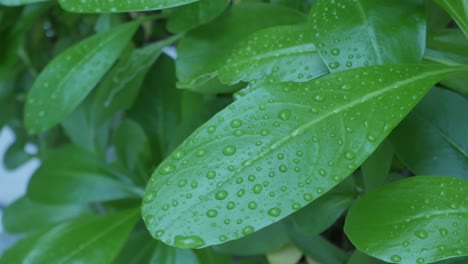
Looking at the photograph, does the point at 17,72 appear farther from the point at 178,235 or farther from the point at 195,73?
the point at 178,235

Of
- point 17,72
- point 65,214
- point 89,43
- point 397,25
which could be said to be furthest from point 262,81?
point 17,72

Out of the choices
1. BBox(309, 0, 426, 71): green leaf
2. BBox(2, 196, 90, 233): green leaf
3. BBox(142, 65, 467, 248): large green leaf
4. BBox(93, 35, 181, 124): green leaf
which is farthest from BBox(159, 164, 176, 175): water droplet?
BBox(2, 196, 90, 233): green leaf

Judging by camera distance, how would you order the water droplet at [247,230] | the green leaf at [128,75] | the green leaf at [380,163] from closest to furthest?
1. the water droplet at [247,230]
2. the green leaf at [380,163]
3. the green leaf at [128,75]

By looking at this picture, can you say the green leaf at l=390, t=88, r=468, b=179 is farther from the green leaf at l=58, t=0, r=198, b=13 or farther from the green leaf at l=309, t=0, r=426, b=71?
the green leaf at l=58, t=0, r=198, b=13

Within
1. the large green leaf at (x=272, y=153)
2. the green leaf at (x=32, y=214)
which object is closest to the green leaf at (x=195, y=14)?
the large green leaf at (x=272, y=153)

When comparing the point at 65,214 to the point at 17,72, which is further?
the point at 17,72

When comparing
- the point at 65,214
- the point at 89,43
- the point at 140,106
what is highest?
the point at 89,43

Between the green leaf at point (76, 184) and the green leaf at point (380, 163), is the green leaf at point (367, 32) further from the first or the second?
the green leaf at point (76, 184)
